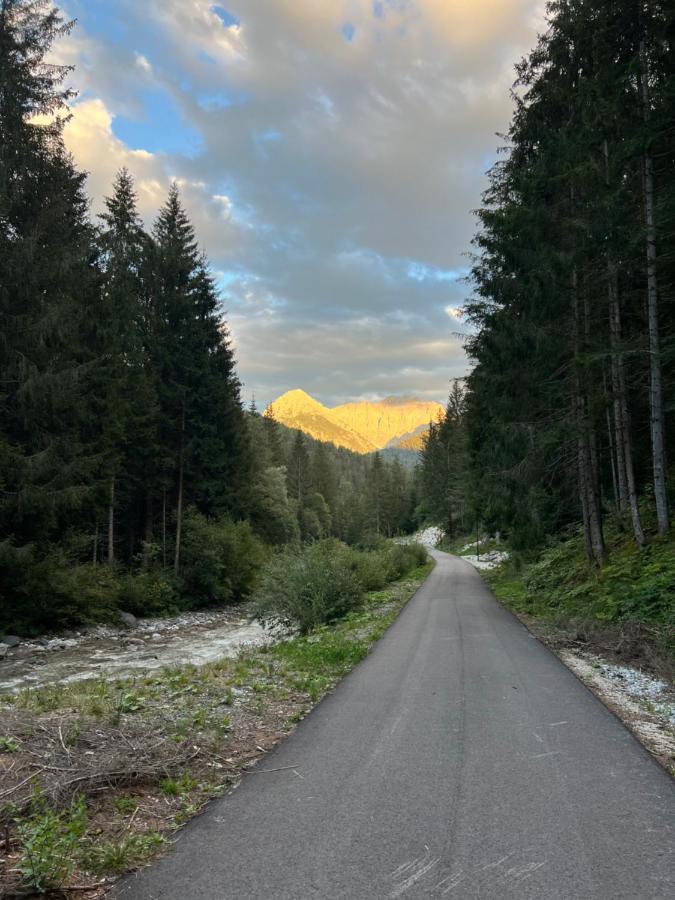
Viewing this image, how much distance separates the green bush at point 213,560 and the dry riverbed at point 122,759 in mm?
16159

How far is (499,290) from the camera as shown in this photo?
16609mm

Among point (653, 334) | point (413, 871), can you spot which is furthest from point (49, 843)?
point (653, 334)

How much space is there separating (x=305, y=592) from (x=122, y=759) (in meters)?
10.1

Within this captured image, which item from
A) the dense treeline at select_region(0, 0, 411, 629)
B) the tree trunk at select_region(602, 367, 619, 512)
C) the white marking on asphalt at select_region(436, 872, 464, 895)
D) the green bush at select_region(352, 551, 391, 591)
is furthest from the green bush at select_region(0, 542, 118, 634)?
the tree trunk at select_region(602, 367, 619, 512)

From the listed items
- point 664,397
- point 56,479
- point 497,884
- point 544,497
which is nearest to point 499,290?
point 664,397

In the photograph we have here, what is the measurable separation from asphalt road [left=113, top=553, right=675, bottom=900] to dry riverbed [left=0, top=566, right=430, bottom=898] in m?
0.25

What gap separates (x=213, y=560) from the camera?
23750mm

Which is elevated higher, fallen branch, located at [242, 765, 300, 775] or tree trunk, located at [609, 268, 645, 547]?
tree trunk, located at [609, 268, 645, 547]

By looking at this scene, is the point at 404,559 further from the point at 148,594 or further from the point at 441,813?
the point at 441,813

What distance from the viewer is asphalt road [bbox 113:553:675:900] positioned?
2850 millimetres

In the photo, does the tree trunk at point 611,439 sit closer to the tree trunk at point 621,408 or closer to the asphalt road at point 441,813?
the tree trunk at point 621,408

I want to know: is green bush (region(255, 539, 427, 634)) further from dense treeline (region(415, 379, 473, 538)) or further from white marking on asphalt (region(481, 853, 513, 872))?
Result: dense treeline (region(415, 379, 473, 538))

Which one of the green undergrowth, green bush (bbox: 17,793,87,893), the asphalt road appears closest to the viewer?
green bush (bbox: 17,793,87,893)

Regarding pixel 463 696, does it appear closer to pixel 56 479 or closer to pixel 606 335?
pixel 606 335
